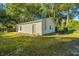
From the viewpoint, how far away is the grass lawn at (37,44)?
1.67 metres

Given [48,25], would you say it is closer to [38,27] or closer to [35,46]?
[38,27]

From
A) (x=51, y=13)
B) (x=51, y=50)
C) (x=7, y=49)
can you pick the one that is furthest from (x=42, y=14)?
(x=7, y=49)

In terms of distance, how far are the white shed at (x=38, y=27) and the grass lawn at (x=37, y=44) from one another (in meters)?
0.05

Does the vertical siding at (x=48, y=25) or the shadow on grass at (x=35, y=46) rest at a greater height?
the vertical siding at (x=48, y=25)

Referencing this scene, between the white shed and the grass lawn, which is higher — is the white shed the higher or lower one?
the higher one

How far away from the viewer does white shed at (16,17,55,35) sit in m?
1.67

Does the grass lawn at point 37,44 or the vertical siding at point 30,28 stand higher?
the vertical siding at point 30,28

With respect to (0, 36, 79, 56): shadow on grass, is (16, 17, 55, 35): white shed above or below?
above

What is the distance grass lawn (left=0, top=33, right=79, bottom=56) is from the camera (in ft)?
5.47

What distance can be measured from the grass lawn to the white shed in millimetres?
50

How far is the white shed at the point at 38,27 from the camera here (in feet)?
5.47

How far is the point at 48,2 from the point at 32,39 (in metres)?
0.39

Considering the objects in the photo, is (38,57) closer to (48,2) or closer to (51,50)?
(51,50)

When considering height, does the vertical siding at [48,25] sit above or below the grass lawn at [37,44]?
above
